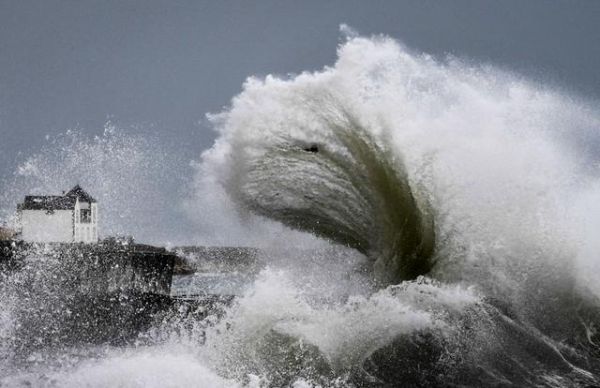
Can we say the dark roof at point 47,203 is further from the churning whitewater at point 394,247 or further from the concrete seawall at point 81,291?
the churning whitewater at point 394,247

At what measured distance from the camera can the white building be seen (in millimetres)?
90938

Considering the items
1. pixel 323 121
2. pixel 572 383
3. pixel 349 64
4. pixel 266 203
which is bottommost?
pixel 572 383

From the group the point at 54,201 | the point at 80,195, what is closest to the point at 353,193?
the point at 54,201

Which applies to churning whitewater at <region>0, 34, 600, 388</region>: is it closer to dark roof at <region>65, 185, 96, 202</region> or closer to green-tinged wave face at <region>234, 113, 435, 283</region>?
green-tinged wave face at <region>234, 113, 435, 283</region>

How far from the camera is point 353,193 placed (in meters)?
17.3

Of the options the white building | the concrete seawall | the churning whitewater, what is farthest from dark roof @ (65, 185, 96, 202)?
the churning whitewater

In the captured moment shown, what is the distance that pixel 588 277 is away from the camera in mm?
17797

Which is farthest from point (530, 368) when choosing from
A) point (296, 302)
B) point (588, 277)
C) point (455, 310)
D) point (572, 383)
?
point (588, 277)

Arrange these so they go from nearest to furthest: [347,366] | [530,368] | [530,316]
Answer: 1. [347,366]
2. [530,368]
3. [530,316]

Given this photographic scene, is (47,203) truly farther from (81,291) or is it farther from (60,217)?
(81,291)

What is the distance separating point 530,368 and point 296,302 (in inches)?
168

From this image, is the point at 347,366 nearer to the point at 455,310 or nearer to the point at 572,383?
the point at 455,310

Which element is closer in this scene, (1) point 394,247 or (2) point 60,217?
(1) point 394,247

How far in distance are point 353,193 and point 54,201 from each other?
88.2 metres
